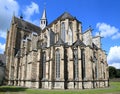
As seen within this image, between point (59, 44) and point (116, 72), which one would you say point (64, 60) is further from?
point (116, 72)

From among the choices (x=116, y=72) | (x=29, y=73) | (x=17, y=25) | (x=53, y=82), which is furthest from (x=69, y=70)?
(x=116, y=72)

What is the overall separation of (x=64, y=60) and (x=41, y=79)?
21.9 feet

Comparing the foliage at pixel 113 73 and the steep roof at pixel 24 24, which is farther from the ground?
the steep roof at pixel 24 24

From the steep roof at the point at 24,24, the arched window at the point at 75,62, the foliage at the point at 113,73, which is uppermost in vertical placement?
the steep roof at the point at 24,24

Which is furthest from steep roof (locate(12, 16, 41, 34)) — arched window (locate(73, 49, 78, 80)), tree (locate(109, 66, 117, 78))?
tree (locate(109, 66, 117, 78))

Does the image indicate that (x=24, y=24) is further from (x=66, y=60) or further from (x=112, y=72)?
(x=112, y=72)

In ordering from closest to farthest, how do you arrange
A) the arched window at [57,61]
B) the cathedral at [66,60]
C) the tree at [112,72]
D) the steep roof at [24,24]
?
the cathedral at [66,60]
the arched window at [57,61]
the steep roof at [24,24]
the tree at [112,72]

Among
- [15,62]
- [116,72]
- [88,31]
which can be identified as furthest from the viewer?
[116,72]

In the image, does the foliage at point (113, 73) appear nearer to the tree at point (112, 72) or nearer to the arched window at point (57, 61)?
the tree at point (112, 72)

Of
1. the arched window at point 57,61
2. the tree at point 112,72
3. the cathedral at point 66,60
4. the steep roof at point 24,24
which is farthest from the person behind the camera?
the tree at point 112,72

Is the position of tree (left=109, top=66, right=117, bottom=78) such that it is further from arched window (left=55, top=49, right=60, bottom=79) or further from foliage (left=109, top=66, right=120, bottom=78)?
arched window (left=55, top=49, right=60, bottom=79)

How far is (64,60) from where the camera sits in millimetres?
30656

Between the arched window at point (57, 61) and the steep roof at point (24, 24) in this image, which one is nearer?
the arched window at point (57, 61)

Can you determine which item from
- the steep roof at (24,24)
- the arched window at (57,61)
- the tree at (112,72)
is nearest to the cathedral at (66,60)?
the arched window at (57,61)
